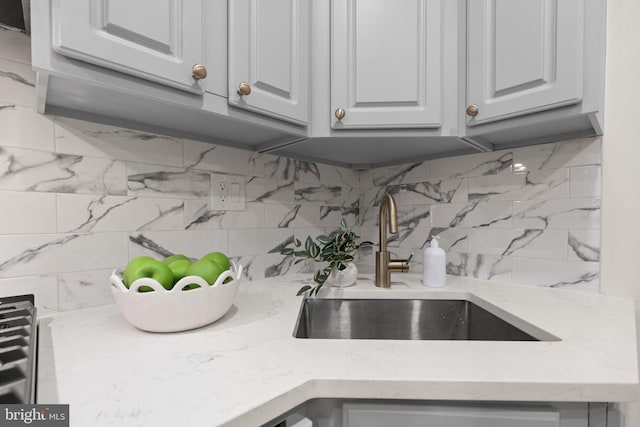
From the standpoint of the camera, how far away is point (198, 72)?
82 centimetres

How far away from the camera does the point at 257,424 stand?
45cm

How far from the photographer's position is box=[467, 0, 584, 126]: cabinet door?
35.4 inches

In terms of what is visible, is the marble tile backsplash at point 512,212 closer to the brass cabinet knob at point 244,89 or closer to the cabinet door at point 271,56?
the cabinet door at point 271,56

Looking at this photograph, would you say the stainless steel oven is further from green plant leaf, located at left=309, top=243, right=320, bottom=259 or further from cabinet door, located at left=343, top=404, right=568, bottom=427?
green plant leaf, located at left=309, top=243, right=320, bottom=259

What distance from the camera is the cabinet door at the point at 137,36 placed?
0.65 m

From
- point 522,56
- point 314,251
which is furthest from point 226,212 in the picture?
point 522,56

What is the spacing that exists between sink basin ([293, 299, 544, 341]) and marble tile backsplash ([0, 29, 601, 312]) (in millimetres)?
304

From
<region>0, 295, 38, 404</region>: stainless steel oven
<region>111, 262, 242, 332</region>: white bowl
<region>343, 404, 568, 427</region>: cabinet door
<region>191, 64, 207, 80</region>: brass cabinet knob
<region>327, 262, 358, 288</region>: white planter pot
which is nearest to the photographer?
<region>0, 295, 38, 404</region>: stainless steel oven

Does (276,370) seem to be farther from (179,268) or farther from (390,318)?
(390,318)

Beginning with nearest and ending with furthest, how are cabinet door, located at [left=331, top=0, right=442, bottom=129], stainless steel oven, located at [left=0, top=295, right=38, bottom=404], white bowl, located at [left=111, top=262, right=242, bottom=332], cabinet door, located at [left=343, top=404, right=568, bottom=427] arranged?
stainless steel oven, located at [left=0, top=295, right=38, bottom=404]
cabinet door, located at [left=343, top=404, right=568, bottom=427]
white bowl, located at [left=111, top=262, right=242, bottom=332]
cabinet door, located at [left=331, top=0, right=442, bottom=129]

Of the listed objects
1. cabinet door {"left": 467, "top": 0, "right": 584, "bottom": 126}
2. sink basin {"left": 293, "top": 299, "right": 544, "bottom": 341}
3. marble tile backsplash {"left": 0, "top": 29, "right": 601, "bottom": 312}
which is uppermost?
cabinet door {"left": 467, "top": 0, "right": 584, "bottom": 126}

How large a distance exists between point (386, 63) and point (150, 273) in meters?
0.95

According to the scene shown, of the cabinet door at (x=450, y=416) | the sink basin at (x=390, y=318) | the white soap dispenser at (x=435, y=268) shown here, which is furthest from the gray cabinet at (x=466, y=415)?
the white soap dispenser at (x=435, y=268)

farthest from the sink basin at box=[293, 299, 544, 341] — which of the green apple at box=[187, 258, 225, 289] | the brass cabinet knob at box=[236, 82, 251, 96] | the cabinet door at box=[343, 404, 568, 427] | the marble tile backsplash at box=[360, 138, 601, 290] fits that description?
the brass cabinet knob at box=[236, 82, 251, 96]
